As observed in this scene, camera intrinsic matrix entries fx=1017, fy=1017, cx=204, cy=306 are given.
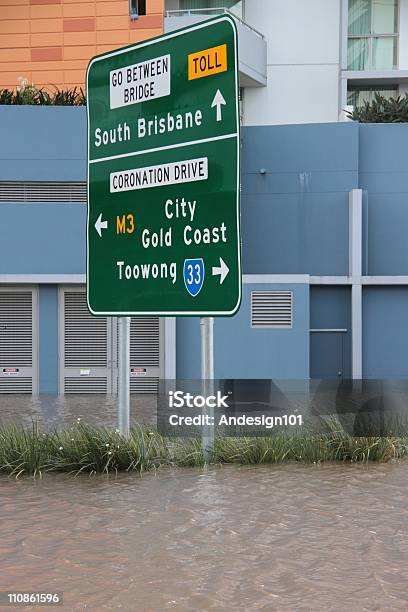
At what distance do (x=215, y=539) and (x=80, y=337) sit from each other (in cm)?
1425

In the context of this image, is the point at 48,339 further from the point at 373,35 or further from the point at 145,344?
the point at 373,35

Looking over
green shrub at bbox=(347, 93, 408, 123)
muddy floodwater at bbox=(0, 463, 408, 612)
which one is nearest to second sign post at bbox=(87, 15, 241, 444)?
muddy floodwater at bbox=(0, 463, 408, 612)

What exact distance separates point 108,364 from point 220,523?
13.6 meters

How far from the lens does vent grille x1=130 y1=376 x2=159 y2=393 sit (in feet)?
71.7

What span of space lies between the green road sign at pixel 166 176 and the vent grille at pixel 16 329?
34.3ft

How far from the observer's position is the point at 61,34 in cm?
2717

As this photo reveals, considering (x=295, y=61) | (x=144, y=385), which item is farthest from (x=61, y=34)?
(x=144, y=385)

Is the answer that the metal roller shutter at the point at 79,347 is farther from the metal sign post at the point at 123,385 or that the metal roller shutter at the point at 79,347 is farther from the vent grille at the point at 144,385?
the metal sign post at the point at 123,385

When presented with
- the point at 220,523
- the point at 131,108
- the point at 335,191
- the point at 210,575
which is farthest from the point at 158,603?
the point at 335,191

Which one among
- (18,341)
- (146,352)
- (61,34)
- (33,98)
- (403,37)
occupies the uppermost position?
(403,37)

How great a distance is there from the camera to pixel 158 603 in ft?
20.3

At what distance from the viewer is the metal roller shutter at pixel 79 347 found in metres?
21.8

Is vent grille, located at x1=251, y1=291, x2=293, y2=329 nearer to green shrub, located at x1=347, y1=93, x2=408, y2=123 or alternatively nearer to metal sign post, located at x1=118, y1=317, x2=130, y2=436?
green shrub, located at x1=347, y1=93, x2=408, y2=123

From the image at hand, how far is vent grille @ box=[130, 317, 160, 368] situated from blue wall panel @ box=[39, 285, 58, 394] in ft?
5.41
